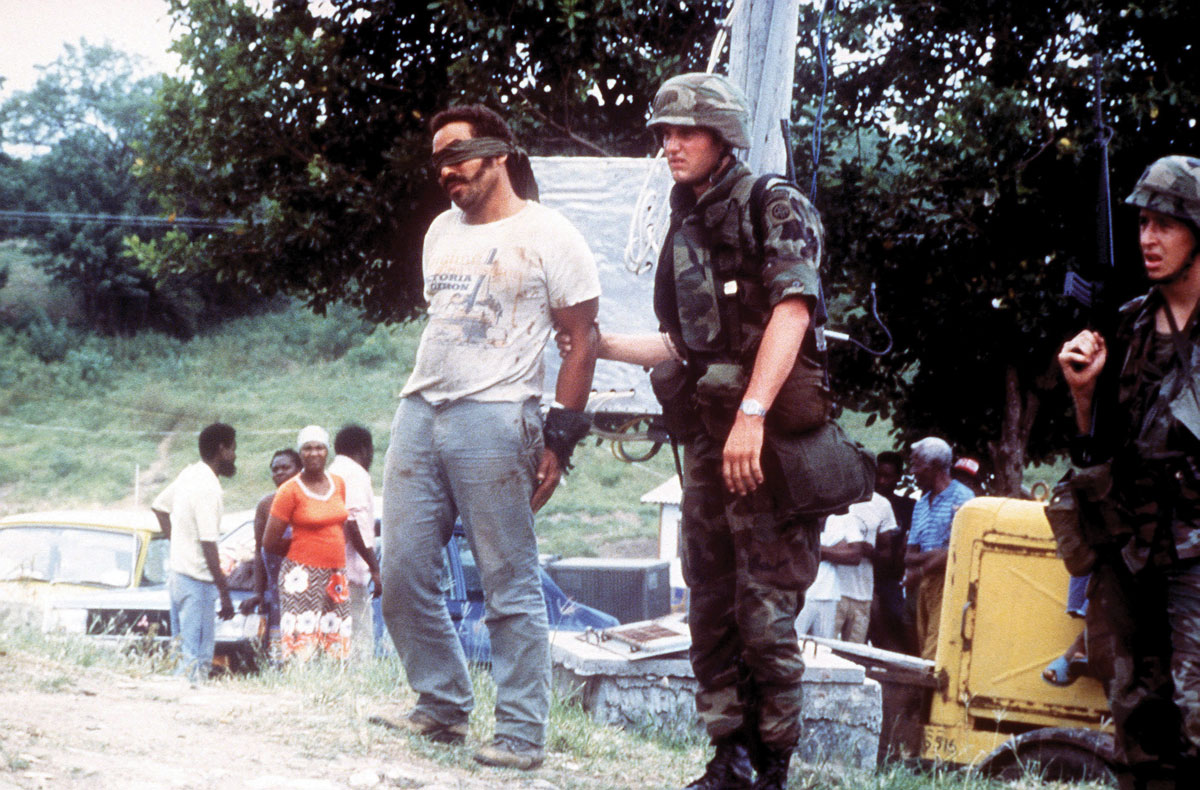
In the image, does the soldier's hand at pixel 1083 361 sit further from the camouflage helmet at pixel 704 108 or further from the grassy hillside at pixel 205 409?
the grassy hillside at pixel 205 409

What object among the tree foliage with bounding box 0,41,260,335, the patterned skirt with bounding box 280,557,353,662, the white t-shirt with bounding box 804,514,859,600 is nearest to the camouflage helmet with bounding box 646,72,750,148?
the patterned skirt with bounding box 280,557,353,662

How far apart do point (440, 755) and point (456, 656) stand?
0.34m

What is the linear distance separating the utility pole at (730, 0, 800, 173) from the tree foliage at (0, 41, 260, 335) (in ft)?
128

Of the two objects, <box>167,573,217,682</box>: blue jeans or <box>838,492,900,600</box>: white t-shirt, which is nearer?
<box>167,573,217,682</box>: blue jeans

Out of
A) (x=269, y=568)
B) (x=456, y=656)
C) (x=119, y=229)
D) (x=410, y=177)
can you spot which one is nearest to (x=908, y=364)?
(x=410, y=177)

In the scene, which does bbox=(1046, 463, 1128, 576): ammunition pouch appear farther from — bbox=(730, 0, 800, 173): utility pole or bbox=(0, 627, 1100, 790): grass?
bbox=(730, 0, 800, 173): utility pole

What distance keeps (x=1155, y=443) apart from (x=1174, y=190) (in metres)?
0.68

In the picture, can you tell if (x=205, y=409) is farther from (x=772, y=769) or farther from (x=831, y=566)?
(x=772, y=769)

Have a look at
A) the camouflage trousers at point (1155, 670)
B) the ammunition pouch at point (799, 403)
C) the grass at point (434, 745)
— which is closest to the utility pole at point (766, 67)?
the ammunition pouch at point (799, 403)

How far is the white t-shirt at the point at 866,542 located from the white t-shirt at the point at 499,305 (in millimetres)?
5189

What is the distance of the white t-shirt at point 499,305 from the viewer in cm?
391

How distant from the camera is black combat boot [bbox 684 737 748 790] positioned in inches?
139

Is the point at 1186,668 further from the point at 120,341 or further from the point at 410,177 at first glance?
the point at 120,341

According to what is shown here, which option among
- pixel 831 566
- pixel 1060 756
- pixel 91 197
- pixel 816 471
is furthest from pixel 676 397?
pixel 91 197
